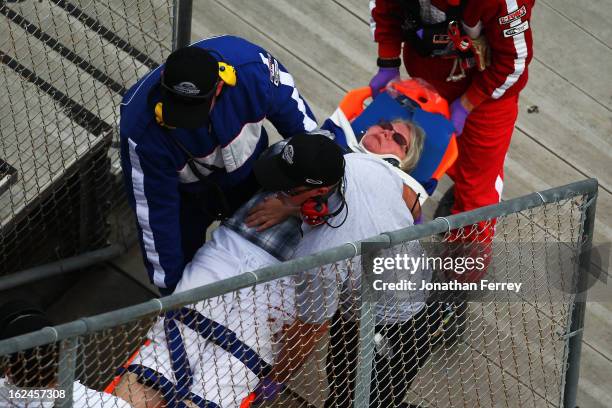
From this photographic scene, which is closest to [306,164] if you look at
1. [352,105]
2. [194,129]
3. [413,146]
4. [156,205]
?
[194,129]

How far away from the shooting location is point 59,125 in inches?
195

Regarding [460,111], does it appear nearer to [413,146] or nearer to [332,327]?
[413,146]

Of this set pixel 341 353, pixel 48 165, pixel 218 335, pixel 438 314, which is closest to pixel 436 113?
pixel 438 314

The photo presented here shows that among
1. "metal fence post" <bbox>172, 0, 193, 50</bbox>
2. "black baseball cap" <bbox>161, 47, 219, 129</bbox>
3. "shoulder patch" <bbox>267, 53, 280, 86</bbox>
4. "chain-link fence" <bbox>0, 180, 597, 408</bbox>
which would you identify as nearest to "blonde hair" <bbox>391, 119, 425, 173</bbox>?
"chain-link fence" <bbox>0, 180, 597, 408</bbox>

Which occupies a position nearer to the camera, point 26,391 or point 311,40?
point 26,391

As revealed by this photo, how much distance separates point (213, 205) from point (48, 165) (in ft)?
2.95

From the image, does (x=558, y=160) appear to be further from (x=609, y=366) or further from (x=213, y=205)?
(x=213, y=205)

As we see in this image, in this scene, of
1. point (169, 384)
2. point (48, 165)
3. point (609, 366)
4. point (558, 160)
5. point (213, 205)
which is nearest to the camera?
point (169, 384)

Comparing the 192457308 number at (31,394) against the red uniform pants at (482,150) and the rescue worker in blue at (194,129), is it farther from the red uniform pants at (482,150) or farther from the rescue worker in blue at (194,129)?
the red uniform pants at (482,150)

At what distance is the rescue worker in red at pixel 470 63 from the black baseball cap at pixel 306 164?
0.91 metres

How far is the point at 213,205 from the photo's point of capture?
4.54 metres

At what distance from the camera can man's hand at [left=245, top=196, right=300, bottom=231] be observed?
13.6 feet

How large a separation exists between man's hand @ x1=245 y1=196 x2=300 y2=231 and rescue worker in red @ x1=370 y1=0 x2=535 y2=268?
81cm

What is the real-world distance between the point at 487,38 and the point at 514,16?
20 cm
